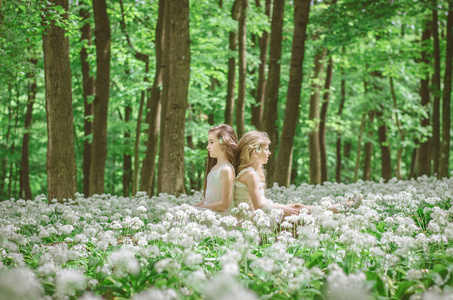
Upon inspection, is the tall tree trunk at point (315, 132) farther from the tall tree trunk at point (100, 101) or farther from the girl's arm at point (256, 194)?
the girl's arm at point (256, 194)

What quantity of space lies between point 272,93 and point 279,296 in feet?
32.9

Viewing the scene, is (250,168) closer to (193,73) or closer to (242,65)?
(242,65)

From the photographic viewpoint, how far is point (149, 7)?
15.9m

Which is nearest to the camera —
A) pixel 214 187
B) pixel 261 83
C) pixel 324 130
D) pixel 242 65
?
pixel 214 187

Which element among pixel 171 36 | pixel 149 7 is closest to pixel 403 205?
pixel 171 36

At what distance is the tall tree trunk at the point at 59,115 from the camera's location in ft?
27.0

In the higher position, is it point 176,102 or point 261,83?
point 261,83

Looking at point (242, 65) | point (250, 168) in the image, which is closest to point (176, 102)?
point (250, 168)

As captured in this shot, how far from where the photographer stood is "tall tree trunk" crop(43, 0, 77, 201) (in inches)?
324

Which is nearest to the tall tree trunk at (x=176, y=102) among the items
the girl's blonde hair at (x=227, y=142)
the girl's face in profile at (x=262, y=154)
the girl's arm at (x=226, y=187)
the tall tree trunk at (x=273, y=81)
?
the girl's blonde hair at (x=227, y=142)

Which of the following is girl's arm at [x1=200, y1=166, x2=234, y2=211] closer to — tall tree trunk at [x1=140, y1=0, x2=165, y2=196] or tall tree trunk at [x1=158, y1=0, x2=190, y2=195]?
tall tree trunk at [x1=158, y1=0, x2=190, y2=195]

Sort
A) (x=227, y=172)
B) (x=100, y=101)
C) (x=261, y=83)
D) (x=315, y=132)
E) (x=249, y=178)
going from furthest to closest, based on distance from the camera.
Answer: (x=315, y=132)
(x=261, y=83)
(x=100, y=101)
(x=249, y=178)
(x=227, y=172)

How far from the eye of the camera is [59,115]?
8.38 meters

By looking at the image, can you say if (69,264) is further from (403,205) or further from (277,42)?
(277,42)
